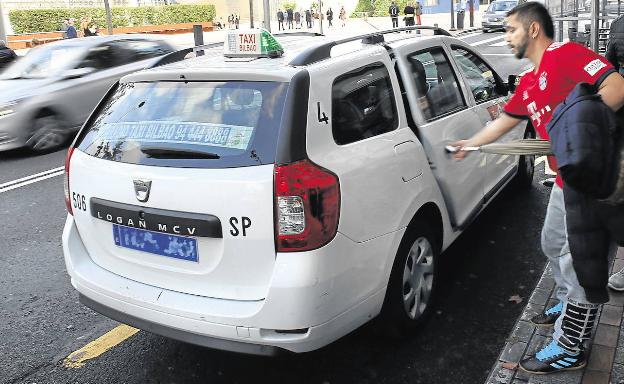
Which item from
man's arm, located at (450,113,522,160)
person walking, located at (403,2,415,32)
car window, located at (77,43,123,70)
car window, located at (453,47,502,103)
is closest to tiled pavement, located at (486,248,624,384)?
man's arm, located at (450,113,522,160)

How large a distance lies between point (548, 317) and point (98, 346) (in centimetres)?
256

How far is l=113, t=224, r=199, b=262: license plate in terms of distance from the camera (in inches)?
110

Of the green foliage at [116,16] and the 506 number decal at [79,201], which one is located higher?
the green foliage at [116,16]

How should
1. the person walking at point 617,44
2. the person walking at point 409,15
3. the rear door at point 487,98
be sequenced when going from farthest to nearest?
the person walking at point 409,15 < the person walking at point 617,44 < the rear door at point 487,98

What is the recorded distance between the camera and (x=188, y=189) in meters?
2.74

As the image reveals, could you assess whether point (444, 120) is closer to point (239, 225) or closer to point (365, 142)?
point (365, 142)

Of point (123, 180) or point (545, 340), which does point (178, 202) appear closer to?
point (123, 180)

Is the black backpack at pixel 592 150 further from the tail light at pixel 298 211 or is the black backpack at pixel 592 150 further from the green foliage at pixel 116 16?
the green foliage at pixel 116 16

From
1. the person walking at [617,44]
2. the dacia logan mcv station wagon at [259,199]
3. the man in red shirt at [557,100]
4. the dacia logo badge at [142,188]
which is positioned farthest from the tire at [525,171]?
the dacia logo badge at [142,188]

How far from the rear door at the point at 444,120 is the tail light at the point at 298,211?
1131 millimetres

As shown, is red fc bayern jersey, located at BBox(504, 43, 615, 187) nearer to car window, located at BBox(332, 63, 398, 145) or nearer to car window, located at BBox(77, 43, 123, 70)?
car window, located at BBox(332, 63, 398, 145)

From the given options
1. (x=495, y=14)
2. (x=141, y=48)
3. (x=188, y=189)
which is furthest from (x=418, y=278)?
(x=495, y=14)

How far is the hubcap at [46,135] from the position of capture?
29.1 ft

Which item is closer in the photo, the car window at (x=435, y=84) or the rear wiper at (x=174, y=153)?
the rear wiper at (x=174, y=153)
